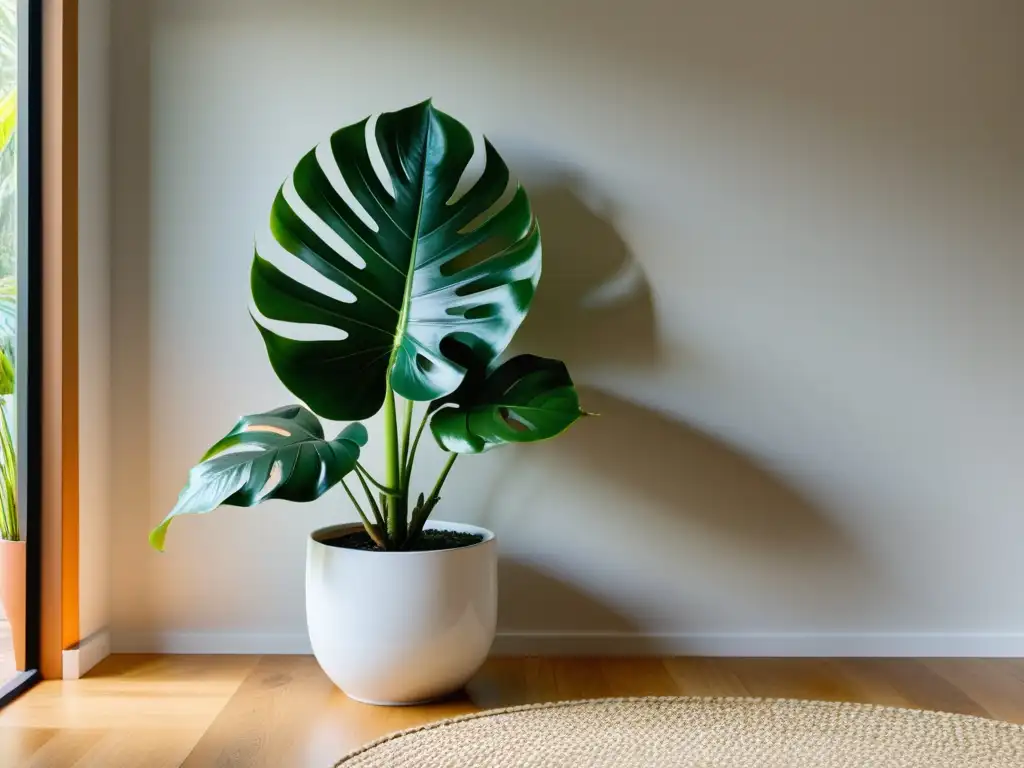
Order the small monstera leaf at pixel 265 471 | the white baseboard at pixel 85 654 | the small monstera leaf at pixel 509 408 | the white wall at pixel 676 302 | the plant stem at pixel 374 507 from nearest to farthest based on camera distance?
the small monstera leaf at pixel 265 471 < the small monstera leaf at pixel 509 408 < the plant stem at pixel 374 507 < the white baseboard at pixel 85 654 < the white wall at pixel 676 302

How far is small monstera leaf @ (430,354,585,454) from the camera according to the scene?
1.63 m

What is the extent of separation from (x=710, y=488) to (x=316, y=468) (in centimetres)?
97

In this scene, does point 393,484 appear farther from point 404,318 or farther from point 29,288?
point 29,288

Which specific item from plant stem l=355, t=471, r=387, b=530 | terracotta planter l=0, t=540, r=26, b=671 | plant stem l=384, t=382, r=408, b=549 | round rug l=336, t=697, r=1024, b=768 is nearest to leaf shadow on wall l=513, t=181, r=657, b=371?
plant stem l=384, t=382, r=408, b=549

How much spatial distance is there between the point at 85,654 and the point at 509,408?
1.05 meters

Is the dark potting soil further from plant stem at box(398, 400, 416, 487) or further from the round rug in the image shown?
the round rug

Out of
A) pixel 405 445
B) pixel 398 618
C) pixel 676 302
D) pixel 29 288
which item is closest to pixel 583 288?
pixel 676 302

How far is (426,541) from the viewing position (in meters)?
1.85

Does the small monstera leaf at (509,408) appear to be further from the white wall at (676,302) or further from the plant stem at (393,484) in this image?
the white wall at (676,302)

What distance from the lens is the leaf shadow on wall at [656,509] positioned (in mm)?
2096

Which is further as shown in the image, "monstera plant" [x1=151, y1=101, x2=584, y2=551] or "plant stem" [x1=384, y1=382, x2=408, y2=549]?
"plant stem" [x1=384, y1=382, x2=408, y2=549]

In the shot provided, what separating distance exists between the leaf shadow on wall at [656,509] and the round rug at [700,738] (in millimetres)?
355

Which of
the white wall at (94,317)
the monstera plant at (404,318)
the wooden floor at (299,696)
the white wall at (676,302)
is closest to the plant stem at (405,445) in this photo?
the monstera plant at (404,318)

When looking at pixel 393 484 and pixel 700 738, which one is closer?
pixel 700 738
